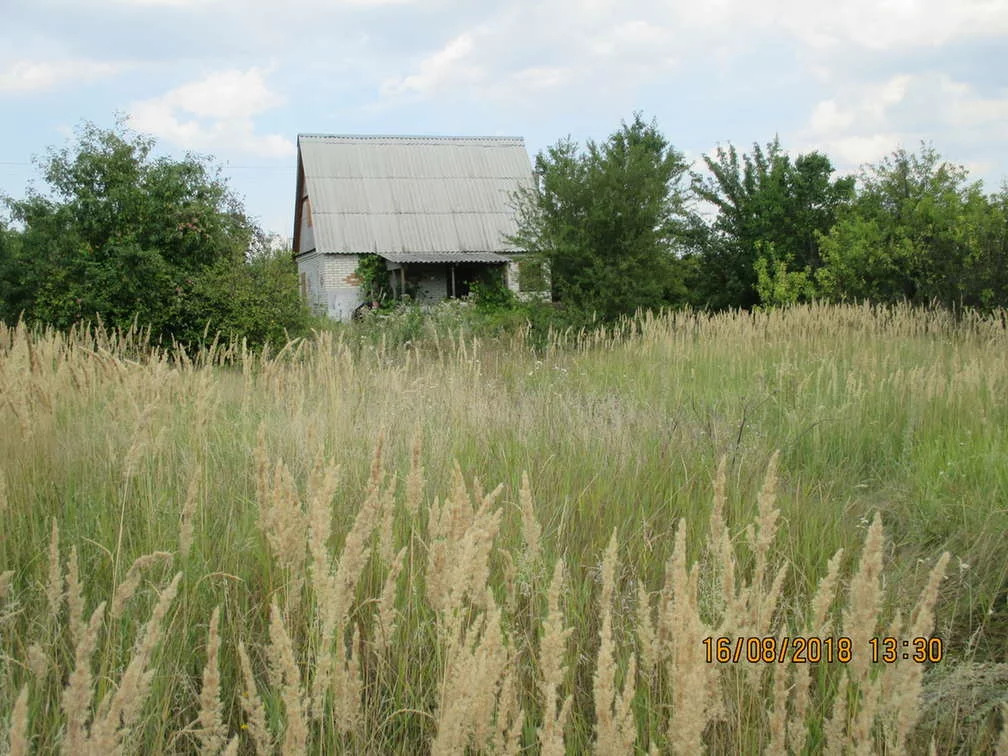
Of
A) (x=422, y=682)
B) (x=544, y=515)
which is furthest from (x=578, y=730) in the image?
(x=544, y=515)

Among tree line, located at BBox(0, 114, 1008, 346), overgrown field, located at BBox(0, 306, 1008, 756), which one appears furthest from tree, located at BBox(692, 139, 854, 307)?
overgrown field, located at BBox(0, 306, 1008, 756)

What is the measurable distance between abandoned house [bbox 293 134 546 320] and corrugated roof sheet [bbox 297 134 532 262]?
36 mm

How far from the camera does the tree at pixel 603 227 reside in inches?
611

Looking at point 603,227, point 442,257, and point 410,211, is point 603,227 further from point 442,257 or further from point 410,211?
point 410,211

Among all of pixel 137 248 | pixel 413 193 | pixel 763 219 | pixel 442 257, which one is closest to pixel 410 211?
pixel 413 193

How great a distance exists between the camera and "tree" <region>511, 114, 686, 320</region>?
51.0 ft

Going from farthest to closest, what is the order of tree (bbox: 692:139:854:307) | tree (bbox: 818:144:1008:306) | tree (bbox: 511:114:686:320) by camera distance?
tree (bbox: 692:139:854:307) < tree (bbox: 511:114:686:320) < tree (bbox: 818:144:1008:306)

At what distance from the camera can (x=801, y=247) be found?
2567 centimetres

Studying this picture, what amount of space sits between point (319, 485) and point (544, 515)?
142 centimetres

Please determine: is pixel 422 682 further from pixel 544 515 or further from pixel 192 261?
pixel 192 261

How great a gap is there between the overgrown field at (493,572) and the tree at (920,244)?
7913 mm

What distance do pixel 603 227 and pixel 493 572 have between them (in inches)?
540
